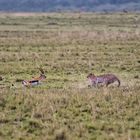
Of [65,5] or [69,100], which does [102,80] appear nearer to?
[69,100]

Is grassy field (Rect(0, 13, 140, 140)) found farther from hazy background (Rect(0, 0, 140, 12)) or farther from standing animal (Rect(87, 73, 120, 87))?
hazy background (Rect(0, 0, 140, 12))

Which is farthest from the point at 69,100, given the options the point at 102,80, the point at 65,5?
the point at 65,5

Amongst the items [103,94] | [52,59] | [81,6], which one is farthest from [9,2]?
[103,94]

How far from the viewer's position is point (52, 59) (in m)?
30.4

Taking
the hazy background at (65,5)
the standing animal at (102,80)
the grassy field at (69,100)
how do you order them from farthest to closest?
the hazy background at (65,5)
the standing animal at (102,80)
the grassy field at (69,100)

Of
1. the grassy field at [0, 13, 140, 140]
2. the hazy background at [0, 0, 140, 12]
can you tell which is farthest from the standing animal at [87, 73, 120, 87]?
the hazy background at [0, 0, 140, 12]

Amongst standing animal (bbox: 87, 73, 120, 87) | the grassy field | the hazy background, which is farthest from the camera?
the hazy background

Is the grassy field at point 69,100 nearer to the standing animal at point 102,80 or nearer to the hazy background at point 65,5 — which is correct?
the standing animal at point 102,80

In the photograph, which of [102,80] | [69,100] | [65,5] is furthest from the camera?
[65,5]

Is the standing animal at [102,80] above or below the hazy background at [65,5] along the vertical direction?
above

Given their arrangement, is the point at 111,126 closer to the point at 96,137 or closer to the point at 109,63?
the point at 96,137

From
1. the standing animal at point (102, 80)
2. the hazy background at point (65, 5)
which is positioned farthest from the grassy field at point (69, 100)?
the hazy background at point (65, 5)

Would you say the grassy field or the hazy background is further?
the hazy background

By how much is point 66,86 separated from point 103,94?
3.51m
